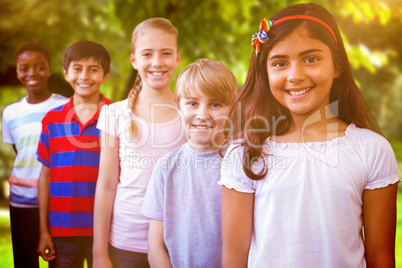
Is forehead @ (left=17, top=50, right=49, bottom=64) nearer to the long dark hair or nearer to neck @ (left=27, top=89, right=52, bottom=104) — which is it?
neck @ (left=27, top=89, right=52, bottom=104)

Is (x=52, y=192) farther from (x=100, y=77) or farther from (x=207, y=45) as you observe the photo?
(x=207, y=45)

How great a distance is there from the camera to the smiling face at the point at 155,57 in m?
1.73

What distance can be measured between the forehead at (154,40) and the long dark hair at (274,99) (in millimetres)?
428

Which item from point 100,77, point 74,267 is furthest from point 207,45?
point 74,267

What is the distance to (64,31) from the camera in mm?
2141

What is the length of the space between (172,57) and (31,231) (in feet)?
3.42

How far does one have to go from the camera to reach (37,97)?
196 cm

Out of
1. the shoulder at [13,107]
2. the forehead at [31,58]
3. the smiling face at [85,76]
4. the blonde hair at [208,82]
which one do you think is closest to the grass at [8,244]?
the shoulder at [13,107]

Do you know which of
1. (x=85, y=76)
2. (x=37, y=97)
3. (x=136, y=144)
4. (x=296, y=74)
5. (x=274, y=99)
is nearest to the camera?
(x=296, y=74)

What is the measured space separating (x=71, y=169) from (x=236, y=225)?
804 millimetres

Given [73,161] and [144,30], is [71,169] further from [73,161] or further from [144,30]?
[144,30]

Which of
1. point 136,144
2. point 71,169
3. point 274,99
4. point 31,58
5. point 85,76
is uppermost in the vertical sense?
point 31,58

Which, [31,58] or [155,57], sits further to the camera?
[31,58]

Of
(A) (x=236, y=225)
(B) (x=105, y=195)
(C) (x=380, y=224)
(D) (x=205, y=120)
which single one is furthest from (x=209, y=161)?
(C) (x=380, y=224)
